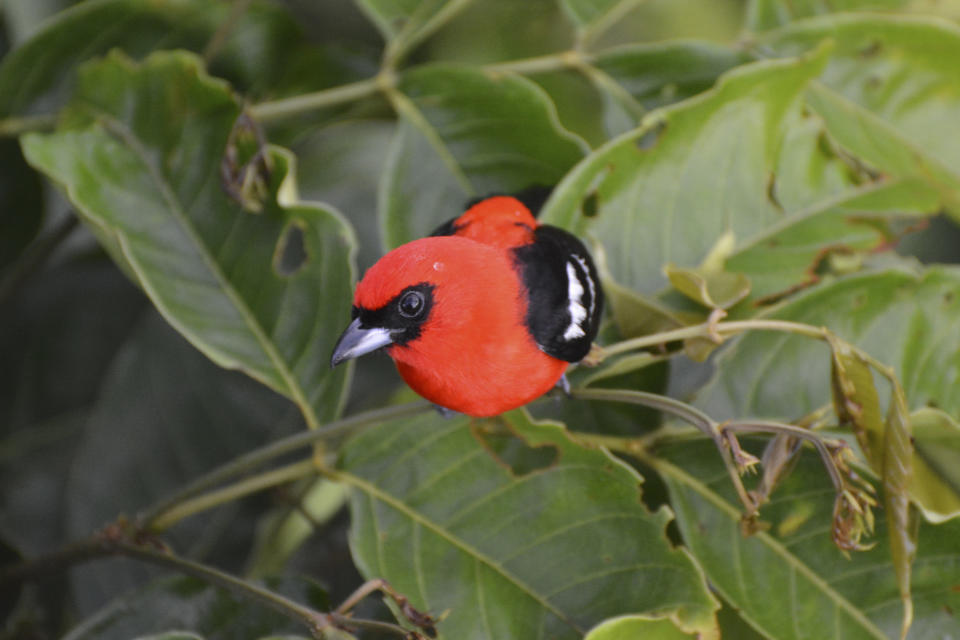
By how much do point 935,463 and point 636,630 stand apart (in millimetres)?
809

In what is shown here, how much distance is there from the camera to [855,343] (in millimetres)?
1350

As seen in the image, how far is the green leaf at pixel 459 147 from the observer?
4.92 ft

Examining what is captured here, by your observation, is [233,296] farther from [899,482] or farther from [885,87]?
[885,87]

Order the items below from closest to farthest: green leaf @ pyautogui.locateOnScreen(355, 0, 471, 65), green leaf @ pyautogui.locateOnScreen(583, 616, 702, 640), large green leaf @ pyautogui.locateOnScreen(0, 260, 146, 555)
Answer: green leaf @ pyautogui.locateOnScreen(583, 616, 702, 640) → green leaf @ pyautogui.locateOnScreen(355, 0, 471, 65) → large green leaf @ pyautogui.locateOnScreen(0, 260, 146, 555)

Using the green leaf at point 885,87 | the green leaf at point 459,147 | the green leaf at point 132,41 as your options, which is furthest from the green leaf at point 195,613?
the green leaf at point 885,87

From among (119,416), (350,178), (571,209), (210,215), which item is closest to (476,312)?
(571,209)

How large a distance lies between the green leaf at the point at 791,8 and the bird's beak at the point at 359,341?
1045 mm

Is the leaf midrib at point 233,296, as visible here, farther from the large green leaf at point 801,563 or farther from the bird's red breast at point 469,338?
the large green leaf at point 801,563

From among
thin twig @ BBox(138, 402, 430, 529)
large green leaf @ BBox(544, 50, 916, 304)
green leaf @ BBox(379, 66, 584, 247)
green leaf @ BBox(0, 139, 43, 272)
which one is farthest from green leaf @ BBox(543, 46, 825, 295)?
green leaf @ BBox(0, 139, 43, 272)

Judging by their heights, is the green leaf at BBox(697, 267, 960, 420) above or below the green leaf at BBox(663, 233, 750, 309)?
below

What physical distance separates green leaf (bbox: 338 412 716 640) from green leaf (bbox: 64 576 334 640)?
0.17m

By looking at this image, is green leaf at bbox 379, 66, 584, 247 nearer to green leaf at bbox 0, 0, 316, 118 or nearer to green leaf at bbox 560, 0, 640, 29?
green leaf at bbox 560, 0, 640, 29

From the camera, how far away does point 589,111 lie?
84.7 inches

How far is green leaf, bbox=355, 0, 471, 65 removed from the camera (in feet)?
5.18
